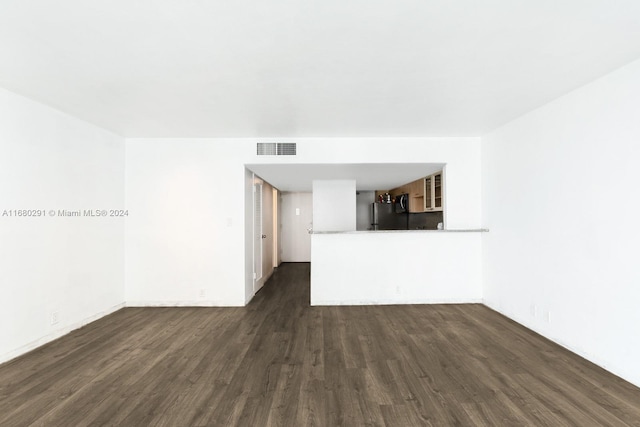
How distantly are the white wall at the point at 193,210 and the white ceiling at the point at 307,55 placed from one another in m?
0.99

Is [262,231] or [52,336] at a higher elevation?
[262,231]

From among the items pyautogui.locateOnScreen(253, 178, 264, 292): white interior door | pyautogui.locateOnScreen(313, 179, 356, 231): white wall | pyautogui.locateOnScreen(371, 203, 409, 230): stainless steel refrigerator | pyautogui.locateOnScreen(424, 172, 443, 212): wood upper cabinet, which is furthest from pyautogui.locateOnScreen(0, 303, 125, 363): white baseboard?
pyautogui.locateOnScreen(371, 203, 409, 230): stainless steel refrigerator

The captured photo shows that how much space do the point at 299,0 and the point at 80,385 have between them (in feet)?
10.4

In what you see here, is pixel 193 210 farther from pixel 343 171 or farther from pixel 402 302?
pixel 402 302

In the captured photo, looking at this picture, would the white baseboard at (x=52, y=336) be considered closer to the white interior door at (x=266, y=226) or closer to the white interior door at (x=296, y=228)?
the white interior door at (x=266, y=226)

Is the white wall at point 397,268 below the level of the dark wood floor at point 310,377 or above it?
above

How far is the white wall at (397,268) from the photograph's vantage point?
460 cm

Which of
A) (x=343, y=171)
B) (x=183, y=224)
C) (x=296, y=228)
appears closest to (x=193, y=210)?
(x=183, y=224)

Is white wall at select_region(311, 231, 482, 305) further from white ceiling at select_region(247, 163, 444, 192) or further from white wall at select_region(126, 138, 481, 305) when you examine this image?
white wall at select_region(126, 138, 481, 305)

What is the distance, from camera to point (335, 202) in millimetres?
6250

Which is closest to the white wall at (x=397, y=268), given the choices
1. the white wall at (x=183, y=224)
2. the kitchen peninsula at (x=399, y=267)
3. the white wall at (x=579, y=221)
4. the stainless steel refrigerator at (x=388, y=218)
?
the kitchen peninsula at (x=399, y=267)

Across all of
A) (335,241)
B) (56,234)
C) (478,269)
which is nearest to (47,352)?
(56,234)

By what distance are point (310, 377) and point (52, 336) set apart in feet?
9.55

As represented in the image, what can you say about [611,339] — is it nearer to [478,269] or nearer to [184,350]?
[478,269]
